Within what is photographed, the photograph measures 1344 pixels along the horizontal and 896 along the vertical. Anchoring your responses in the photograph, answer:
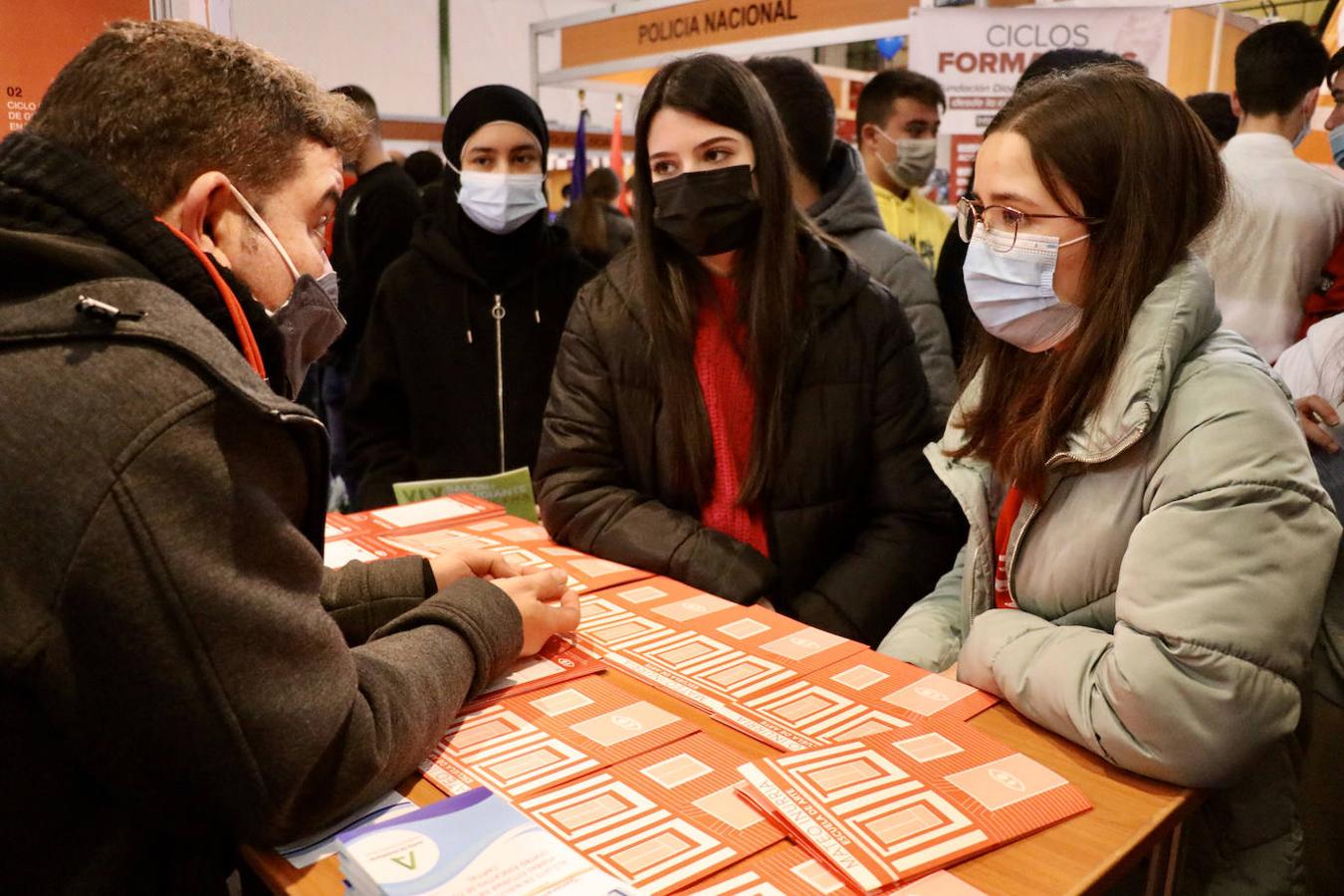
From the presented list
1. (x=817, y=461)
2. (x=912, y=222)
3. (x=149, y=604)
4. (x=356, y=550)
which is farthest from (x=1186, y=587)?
(x=912, y=222)

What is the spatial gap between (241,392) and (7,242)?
0.28m

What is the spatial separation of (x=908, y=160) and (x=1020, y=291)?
2.75 meters

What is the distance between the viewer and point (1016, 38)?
4395 millimetres

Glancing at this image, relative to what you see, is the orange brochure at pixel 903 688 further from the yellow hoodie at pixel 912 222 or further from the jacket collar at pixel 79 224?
the yellow hoodie at pixel 912 222

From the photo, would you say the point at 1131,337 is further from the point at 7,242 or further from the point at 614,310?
the point at 7,242

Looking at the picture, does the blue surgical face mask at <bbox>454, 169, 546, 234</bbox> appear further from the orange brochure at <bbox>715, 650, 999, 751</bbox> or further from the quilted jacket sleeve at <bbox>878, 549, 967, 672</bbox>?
the orange brochure at <bbox>715, 650, 999, 751</bbox>

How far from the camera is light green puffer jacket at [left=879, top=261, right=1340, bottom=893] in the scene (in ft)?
4.37

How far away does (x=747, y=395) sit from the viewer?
235 centimetres

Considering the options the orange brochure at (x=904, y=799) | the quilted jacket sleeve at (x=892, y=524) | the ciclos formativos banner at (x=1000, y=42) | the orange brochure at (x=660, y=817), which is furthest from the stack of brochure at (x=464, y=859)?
the ciclos formativos banner at (x=1000, y=42)

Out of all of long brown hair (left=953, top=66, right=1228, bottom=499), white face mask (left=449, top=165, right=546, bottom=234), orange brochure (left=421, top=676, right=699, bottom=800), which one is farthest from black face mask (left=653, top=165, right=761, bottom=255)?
orange brochure (left=421, top=676, right=699, bottom=800)

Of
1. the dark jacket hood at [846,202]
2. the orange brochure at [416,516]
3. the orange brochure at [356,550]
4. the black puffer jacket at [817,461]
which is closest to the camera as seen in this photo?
the orange brochure at [356,550]

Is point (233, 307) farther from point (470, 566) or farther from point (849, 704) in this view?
point (849, 704)

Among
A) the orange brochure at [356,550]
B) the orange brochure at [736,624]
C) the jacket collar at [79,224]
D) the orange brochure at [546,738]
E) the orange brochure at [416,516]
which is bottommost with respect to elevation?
the orange brochure at [736,624]

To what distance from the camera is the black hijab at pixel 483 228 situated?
3.25 metres
